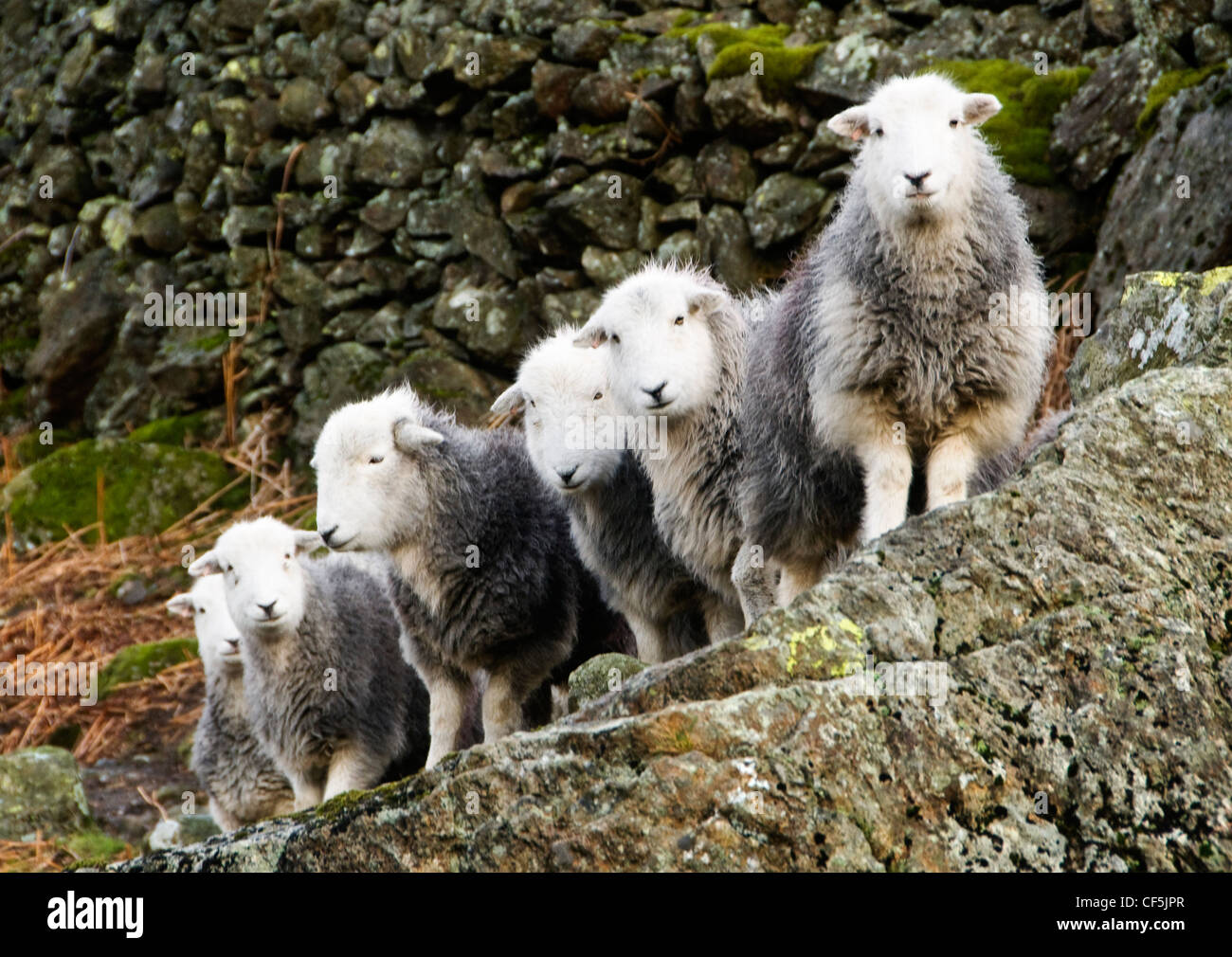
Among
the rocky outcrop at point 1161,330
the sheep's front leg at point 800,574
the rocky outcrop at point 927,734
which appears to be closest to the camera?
the rocky outcrop at point 927,734

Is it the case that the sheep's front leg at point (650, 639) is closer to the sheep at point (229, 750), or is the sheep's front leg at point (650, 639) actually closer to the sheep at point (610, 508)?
the sheep at point (610, 508)

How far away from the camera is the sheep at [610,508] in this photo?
17.1 ft

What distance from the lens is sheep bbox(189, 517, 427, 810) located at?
5762 mm

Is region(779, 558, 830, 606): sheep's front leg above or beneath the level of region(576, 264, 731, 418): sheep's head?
beneath

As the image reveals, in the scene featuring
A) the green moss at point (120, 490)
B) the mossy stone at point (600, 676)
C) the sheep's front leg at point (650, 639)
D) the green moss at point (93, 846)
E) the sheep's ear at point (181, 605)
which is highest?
the green moss at point (120, 490)

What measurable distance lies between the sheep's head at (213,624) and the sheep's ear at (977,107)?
12.7 feet

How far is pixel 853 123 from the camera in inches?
167

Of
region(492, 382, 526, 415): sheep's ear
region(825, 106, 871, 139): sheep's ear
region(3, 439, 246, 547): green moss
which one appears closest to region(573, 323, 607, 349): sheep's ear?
region(492, 382, 526, 415): sheep's ear

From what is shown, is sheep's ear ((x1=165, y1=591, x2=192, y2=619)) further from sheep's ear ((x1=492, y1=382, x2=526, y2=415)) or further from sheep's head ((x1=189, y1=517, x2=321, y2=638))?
sheep's ear ((x1=492, y1=382, x2=526, y2=415))

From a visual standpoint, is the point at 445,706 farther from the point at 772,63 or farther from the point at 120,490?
the point at 120,490

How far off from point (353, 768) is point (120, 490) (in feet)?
16.1

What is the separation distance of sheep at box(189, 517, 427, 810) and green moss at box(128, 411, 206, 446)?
4588 mm

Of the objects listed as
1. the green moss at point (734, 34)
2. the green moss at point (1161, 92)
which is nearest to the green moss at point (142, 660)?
the green moss at point (734, 34)
